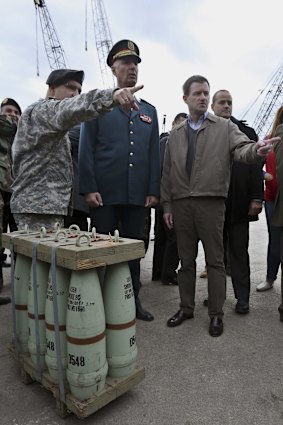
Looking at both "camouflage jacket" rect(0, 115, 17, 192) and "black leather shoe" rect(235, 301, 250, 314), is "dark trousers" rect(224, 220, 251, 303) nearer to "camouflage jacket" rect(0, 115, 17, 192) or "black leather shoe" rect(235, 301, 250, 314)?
"black leather shoe" rect(235, 301, 250, 314)

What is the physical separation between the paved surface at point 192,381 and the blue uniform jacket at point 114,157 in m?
1.12

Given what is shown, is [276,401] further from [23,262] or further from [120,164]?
[120,164]

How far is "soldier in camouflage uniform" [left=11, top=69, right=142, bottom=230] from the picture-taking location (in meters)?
1.94

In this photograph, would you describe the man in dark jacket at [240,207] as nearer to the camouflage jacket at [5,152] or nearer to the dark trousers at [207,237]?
the dark trousers at [207,237]

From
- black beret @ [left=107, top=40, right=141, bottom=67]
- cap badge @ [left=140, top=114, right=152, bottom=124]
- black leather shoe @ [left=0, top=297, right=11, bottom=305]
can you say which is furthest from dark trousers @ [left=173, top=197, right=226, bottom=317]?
black leather shoe @ [left=0, top=297, right=11, bottom=305]

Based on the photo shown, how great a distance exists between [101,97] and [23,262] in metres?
1.03

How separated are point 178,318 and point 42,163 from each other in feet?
5.41

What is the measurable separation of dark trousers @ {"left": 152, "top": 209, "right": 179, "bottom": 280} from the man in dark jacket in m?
0.85

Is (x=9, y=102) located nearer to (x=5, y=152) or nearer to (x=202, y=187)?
(x=5, y=152)

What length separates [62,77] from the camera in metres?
2.10

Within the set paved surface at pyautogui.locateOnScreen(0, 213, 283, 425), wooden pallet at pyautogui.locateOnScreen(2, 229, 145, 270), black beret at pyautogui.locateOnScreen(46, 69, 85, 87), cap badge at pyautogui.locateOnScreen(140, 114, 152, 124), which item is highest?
black beret at pyautogui.locateOnScreen(46, 69, 85, 87)

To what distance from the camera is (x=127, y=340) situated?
1642 millimetres

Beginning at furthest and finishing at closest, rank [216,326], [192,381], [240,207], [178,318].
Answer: [240,207]
[178,318]
[216,326]
[192,381]

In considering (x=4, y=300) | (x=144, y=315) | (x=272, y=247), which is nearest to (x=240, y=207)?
(x=272, y=247)
